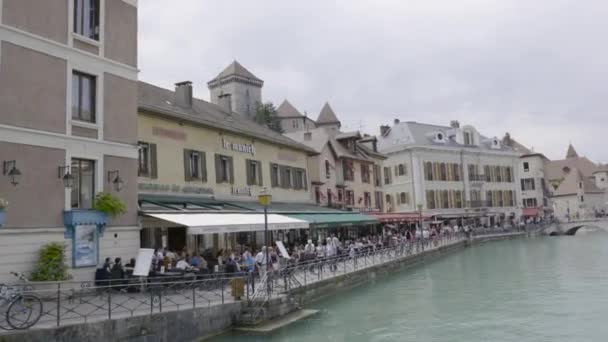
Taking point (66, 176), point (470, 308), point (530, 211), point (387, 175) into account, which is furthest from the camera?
point (530, 211)

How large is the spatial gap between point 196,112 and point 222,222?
27.1ft

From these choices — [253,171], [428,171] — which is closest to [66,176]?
[253,171]

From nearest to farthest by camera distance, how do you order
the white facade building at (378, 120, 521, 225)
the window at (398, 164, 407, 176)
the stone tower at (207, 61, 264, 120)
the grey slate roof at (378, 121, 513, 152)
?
the white facade building at (378, 120, 521, 225) < the window at (398, 164, 407, 176) < the grey slate roof at (378, 121, 513, 152) < the stone tower at (207, 61, 264, 120)

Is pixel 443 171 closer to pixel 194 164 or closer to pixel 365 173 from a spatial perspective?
pixel 365 173

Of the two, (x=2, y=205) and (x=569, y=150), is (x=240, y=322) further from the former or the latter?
(x=569, y=150)

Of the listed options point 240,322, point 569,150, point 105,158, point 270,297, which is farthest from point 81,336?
point 569,150

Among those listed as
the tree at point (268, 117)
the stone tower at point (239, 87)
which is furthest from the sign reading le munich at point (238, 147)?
the stone tower at point (239, 87)

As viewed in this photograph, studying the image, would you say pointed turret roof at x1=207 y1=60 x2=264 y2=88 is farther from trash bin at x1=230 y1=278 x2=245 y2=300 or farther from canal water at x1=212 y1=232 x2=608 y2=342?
trash bin at x1=230 y1=278 x2=245 y2=300

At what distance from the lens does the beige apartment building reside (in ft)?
44.2

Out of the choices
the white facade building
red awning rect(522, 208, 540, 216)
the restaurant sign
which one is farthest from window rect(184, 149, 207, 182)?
red awning rect(522, 208, 540, 216)

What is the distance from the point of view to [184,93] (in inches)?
1015

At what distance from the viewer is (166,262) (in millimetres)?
16562

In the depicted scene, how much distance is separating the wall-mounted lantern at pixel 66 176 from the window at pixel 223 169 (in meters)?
9.45

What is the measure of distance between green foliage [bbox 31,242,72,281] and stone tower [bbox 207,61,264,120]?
223 feet
